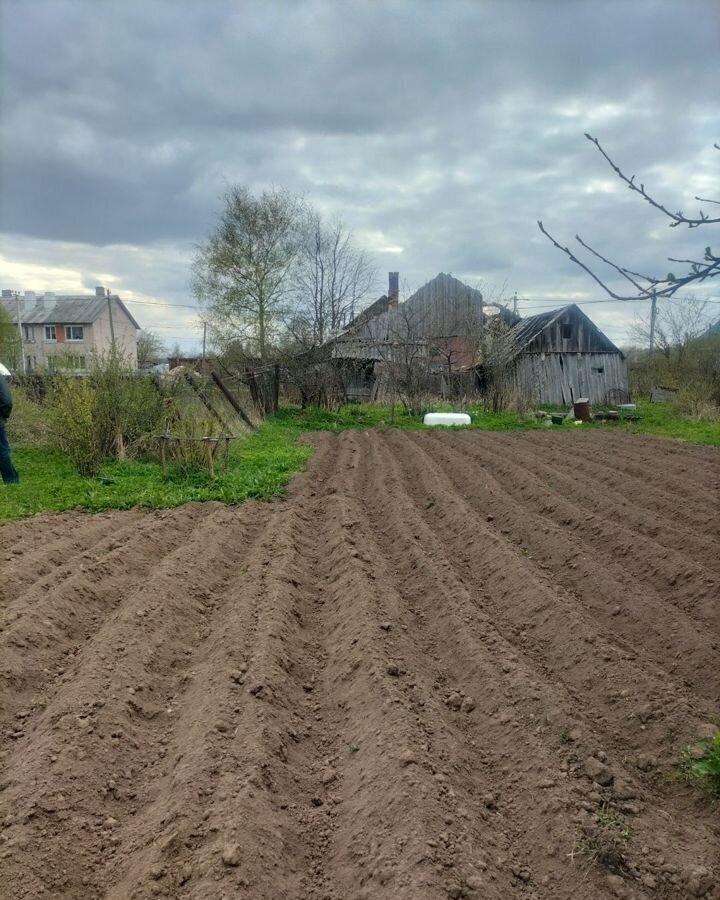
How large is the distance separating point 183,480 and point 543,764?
777 centimetres

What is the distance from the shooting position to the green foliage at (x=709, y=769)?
3.07m

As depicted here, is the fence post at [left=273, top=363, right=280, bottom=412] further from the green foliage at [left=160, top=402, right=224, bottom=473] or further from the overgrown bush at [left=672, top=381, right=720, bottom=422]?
the overgrown bush at [left=672, top=381, right=720, bottom=422]

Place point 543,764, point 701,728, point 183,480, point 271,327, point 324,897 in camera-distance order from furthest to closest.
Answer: point 271,327 < point 183,480 < point 701,728 < point 543,764 < point 324,897

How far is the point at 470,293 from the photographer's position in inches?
1129

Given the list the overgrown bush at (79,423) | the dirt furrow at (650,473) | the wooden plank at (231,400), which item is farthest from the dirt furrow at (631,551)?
the wooden plank at (231,400)

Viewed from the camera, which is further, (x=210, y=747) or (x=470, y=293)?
(x=470, y=293)

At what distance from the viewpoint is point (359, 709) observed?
385 centimetres

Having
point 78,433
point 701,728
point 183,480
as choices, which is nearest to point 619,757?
point 701,728

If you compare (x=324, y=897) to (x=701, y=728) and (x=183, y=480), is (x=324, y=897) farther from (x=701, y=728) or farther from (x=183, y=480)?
(x=183, y=480)

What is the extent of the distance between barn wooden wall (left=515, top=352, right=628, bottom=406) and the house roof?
3149 cm

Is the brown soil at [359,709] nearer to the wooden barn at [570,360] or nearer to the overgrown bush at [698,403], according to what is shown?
the overgrown bush at [698,403]

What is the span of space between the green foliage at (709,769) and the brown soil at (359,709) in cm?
7

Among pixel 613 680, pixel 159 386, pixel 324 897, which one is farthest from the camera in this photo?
pixel 159 386

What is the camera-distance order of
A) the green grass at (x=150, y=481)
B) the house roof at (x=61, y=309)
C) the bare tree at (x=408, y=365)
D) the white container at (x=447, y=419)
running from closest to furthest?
1. the green grass at (x=150, y=481)
2. the white container at (x=447, y=419)
3. the bare tree at (x=408, y=365)
4. the house roof at (x=61, y=309)
